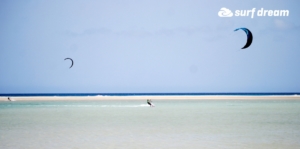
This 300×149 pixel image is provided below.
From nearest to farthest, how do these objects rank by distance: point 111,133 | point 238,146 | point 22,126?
point 238,146
point 111,133
point 22,126

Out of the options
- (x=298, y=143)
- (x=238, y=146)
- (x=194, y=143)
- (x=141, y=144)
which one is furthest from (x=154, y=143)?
(x=298, y=143)

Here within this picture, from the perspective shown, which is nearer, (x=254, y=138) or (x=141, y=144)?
(x=141, y=144)

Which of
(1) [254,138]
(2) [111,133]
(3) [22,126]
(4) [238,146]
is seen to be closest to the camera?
(4) [238,146]

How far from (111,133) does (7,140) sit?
15.6 ft

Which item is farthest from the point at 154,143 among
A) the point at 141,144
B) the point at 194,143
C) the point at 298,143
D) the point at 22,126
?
the point at 22,126

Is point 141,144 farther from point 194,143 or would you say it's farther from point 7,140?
point 7,140

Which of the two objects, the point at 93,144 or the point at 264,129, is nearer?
Result: the point at 93,144

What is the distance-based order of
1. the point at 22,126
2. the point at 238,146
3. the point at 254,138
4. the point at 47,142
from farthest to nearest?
the point at 22,126, the point at 254,138, the point at 47,142, the point at 238,146

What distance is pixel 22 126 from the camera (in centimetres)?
2267

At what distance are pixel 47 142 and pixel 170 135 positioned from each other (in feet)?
17.9

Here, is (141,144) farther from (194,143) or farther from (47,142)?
(47,142)

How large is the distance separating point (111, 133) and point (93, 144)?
343 centimetres

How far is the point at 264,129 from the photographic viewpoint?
2094 cm

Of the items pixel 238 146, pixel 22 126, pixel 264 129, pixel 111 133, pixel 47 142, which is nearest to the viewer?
pixel 238 146
